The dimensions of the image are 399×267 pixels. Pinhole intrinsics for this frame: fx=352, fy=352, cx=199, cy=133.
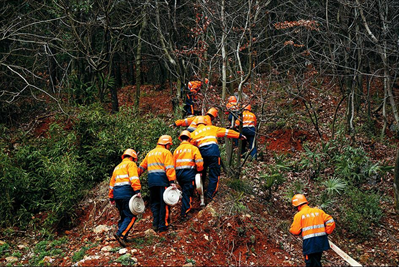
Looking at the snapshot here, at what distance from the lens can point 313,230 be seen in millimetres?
6484

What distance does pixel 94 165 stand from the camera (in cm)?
1056

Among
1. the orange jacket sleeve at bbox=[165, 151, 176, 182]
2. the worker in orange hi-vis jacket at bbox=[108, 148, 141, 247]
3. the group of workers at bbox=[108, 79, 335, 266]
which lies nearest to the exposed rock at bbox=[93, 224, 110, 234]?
the group of workers at bbox=[108, 79, 335, 266]

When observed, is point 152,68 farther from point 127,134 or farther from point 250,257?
point 250,257

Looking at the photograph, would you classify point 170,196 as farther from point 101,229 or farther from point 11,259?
point 11,259

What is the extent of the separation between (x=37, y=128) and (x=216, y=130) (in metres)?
7.86

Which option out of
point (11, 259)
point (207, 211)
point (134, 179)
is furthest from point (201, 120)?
point (11, 259)

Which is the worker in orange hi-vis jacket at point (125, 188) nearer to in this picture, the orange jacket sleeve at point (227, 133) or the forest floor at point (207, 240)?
the forest floor at point (207, 240)

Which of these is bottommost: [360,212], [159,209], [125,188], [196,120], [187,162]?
[360,212]

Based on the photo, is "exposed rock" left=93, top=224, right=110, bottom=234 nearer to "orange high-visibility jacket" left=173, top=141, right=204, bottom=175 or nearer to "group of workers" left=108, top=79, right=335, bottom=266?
"group of workers" left=108, top=79, right=335, bottom=266

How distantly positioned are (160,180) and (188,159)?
0.89m

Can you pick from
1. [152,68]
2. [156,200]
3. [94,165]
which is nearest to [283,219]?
[156,200]

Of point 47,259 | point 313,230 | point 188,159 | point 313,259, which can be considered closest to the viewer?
point 313,230

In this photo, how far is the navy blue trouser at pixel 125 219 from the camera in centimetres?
706

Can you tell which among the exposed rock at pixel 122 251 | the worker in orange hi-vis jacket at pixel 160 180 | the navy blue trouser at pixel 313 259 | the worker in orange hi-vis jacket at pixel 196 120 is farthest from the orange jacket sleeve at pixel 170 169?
the navy blue trouser at pixel 313 259
